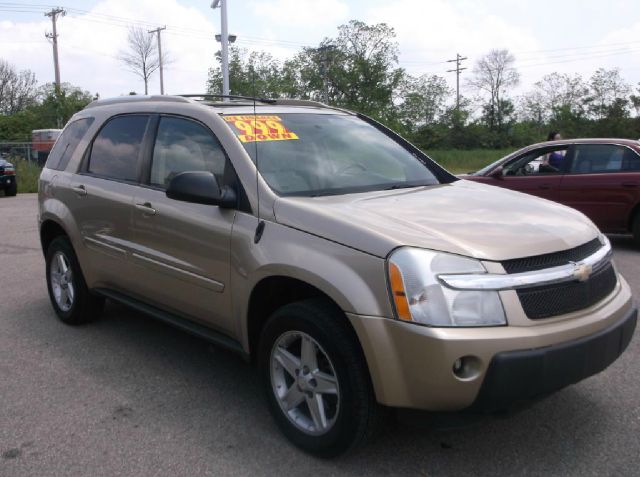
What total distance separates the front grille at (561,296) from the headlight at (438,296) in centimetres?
15

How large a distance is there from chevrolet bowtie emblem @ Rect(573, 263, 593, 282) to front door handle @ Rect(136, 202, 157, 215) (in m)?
2.43

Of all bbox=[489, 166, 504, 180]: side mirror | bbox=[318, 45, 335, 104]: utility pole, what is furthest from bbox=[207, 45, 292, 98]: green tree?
bbox=[489, 166, 504, 180]: side mirror

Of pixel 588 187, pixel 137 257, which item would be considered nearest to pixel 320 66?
pixel 588 187

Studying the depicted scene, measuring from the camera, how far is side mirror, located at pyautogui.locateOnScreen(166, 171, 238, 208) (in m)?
3.34

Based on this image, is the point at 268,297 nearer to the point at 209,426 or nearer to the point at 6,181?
the point at 209,426

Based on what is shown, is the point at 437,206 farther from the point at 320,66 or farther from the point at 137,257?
the point at 320,66

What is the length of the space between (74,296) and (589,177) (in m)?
6.81

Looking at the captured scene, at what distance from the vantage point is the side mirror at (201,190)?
334 centimetres

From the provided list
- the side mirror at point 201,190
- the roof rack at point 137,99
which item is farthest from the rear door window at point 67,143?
the side mirror at point 201,190

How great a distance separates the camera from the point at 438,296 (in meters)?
2.57

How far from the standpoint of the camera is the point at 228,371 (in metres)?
4.18

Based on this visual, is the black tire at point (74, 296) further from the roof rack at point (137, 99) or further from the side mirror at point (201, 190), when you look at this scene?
the side mirror at point (201, 190)

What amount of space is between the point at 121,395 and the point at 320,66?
206 ft

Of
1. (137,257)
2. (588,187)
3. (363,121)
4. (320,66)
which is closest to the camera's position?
(137,257)
